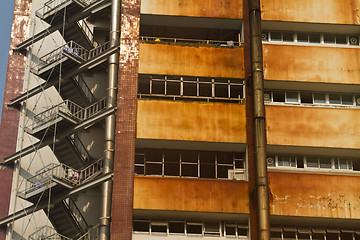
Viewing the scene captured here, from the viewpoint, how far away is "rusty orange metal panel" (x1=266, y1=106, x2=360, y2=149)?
4197cm

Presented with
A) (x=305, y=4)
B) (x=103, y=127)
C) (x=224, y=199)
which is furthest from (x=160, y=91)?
(x=305, y=4)

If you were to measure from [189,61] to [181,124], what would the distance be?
4.64 metres

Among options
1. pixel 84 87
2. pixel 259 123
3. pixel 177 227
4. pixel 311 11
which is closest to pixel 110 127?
pixel 84 87

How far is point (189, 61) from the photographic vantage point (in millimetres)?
43344

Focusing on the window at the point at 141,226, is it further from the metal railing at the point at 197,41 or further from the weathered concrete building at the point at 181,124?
the metal railing at the point at 197,41

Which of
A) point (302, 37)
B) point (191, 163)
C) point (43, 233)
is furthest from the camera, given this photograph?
point (302, 37)

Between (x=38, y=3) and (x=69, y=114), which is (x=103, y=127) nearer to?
(x=69, y=114)

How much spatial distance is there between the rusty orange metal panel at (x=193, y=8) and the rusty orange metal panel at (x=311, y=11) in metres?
2.33

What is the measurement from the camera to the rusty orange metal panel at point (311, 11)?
149 feet

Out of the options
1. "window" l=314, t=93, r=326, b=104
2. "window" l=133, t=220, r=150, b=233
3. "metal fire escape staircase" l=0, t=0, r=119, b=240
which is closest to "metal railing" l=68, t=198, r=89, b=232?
"metal fire escape staircase" l=0, t=0, r=119, b=240

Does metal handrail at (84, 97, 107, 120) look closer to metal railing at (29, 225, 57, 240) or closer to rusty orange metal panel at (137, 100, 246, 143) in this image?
rusty orange metal panel at (137, 100, 246, 143)

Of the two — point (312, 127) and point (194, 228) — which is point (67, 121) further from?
point (312, 127)

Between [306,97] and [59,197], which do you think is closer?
[59,197]

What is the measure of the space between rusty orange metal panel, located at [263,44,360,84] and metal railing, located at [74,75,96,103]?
12229 millimetres
